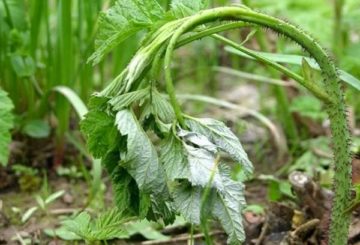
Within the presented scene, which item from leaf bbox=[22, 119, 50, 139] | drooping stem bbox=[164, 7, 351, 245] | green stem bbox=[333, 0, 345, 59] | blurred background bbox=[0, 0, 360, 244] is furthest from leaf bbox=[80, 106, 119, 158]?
green stem bbox=[333, 0, 345, 59]

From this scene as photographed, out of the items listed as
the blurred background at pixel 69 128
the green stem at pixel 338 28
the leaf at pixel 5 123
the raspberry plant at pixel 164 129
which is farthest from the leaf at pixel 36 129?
the green stem at pixel 338 28

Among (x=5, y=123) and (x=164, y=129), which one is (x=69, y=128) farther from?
(x=164, y=129)

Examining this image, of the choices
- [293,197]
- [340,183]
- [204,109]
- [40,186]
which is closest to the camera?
[340,183]

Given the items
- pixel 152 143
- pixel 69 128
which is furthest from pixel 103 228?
pixel 69 128

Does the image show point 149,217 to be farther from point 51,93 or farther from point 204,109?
point 204,109

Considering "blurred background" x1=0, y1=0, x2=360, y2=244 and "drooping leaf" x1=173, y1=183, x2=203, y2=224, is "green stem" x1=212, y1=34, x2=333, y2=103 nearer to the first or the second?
"drooping leaf" x1=173, y1=183, x2=203, y2=224

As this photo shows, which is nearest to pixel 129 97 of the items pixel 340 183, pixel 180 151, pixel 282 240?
pixel 180 151

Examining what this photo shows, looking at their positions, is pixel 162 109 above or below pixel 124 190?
above
